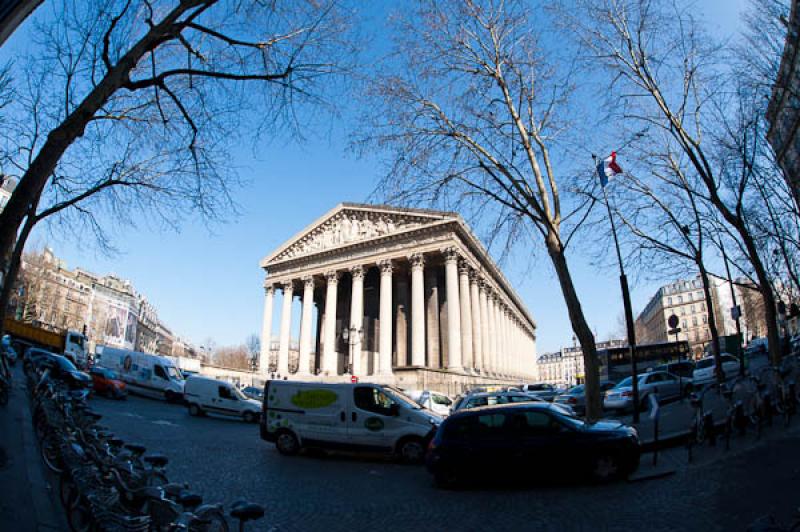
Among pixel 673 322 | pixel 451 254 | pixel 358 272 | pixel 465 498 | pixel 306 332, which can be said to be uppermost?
pixel 451 254

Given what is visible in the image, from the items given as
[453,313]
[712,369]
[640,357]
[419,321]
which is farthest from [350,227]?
[712,369]

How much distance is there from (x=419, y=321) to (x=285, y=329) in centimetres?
1560

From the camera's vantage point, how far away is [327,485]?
27.6 feet

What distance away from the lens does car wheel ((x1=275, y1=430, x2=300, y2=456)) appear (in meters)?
12.3

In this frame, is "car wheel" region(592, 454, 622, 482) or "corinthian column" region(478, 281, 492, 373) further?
"corinthian column" region(478, 281, 492, 373)

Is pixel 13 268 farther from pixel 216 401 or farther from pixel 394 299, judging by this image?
pixel 394 299

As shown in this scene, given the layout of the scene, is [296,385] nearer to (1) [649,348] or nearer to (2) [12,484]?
(2) [12,484]

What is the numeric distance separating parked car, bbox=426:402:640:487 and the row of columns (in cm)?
2411

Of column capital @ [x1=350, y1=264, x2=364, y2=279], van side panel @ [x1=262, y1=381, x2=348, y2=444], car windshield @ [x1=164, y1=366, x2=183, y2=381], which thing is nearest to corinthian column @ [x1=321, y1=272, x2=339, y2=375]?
column capital @ [x1=350, y1=264, x2=364, y2=279]

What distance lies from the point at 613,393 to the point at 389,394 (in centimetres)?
1038

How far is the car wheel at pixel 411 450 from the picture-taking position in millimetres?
10984

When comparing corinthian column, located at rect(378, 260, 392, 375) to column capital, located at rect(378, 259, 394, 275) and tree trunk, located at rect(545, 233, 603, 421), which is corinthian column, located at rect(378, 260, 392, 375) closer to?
column capital, located at rect(378, 259, 394, 275)

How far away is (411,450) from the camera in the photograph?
1108 cm

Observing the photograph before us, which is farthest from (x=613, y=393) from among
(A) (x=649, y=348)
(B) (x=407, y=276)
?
(B) (x=407, y=276)
